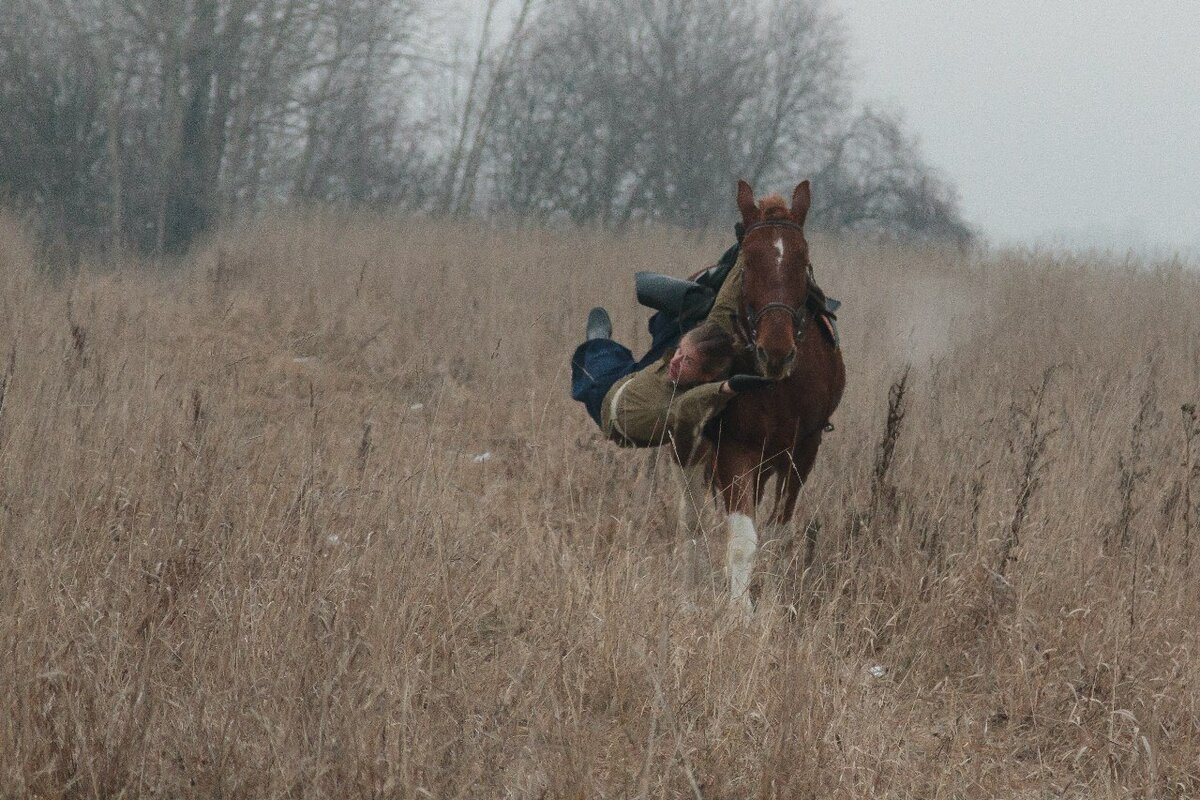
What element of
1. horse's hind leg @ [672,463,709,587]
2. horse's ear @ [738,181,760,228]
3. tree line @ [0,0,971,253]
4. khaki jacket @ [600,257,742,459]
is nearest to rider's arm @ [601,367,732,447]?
khaki jacket @ [600,257,742,459]

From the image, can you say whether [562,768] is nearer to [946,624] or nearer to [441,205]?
[946,624]

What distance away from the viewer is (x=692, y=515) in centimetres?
523

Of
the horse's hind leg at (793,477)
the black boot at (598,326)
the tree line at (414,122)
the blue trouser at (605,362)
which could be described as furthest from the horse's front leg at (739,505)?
the tree line at (414,122)

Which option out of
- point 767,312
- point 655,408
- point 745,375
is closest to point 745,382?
point 745,375

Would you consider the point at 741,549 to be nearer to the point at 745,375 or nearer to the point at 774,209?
the point at 745,375

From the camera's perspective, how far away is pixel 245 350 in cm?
969

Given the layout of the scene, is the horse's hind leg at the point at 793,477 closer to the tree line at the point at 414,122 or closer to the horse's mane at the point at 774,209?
the horse's mane at the point at 774,209

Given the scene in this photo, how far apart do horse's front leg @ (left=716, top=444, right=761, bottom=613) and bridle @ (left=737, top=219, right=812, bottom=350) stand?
0.45 metres

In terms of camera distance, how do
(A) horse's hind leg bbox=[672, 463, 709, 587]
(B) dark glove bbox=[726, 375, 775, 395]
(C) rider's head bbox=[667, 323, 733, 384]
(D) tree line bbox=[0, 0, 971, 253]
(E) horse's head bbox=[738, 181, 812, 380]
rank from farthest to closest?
(D) tree line bbox=[0, 0, 971, 253] → (A) horse's hind leg bbox=[672, 463, 709, 587] → (C) rider's head bbox=[667, 323, 733, 384] → (B) dark glove bbox=[726, 375, 775, 395] → (E) horse's head bbox=[738, 181, 812, 380]

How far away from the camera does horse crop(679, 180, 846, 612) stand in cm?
424

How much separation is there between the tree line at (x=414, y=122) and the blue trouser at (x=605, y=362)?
12.5 m

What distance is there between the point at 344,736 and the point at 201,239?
14.6 metres

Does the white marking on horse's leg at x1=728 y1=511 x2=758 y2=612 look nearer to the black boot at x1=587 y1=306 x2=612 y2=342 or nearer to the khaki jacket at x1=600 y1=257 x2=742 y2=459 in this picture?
the khaki jacket at x1=600 y1=257 x2=742 y2=459

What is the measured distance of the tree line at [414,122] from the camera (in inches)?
733
